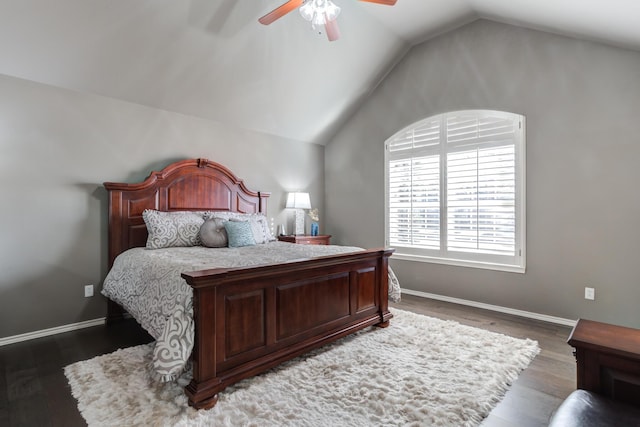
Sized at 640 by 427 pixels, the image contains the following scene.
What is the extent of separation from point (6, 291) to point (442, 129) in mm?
4927

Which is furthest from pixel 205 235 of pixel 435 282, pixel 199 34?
pixel 435 282

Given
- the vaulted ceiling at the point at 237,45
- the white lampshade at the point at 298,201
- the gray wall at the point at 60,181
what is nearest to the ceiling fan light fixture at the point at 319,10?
the vaulted ceiling at the point at 237,45

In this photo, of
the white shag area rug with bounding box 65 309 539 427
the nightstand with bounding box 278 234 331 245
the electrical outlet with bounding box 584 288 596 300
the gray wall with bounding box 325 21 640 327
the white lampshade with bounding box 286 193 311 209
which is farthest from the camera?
the white lampshade with bounding box 286 193 311 209

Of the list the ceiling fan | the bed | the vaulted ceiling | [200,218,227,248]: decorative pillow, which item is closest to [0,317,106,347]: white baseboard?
the bed

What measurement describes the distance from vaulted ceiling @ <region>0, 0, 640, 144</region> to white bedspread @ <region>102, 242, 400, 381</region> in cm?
180

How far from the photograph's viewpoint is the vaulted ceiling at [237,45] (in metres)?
2.77

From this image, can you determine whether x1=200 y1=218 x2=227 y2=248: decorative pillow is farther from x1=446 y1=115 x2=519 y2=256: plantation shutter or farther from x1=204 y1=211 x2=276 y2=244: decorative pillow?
x1=446 y1=115 x2=519 y2=256: plantation shutter

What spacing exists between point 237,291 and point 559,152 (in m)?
3.50

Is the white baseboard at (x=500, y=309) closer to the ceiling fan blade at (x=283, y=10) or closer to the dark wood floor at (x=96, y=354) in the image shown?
the dark wood floor at (x=96, y=354)

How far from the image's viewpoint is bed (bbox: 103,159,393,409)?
2.00 metres

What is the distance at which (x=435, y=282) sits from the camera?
14.6 feet

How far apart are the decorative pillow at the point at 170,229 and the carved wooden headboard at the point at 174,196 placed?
0.61ft

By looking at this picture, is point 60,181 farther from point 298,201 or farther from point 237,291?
point 298,201

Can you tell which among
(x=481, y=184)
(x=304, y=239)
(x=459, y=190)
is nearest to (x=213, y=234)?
(x=304, y=239)
